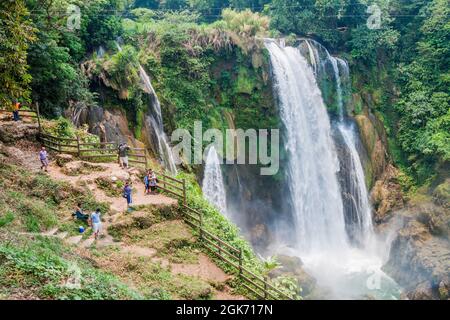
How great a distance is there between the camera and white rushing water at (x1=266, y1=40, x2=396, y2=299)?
24.8 metres

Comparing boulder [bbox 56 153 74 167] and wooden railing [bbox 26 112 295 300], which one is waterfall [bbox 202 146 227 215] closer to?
wooden railing [bbox 26 112 295 300]

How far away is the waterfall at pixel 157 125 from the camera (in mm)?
19047

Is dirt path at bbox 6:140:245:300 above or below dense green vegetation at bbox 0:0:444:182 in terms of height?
below

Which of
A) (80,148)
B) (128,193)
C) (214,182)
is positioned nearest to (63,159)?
(80,148)

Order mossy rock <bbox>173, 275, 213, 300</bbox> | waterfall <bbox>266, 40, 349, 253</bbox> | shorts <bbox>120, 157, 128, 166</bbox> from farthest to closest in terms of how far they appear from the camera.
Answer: waterfall <bbox>266, 40, 349, 253</bbox>, shorts <bbox>120, 157, 128, 166</bbox>, mossy rock <bbox>173, 275, 213, 300</bbox>

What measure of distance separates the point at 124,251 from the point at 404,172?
22.5 metres

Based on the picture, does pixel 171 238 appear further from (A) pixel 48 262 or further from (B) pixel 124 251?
(A) pixel 48 262

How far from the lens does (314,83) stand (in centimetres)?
2631

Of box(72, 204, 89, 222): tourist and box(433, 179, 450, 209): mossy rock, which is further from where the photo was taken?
box(433, 179, 450, 209): mossy rock

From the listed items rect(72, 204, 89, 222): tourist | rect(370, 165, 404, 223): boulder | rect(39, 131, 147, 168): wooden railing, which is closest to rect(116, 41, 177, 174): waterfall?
rect(39, 131, 147, 168): wooden railing

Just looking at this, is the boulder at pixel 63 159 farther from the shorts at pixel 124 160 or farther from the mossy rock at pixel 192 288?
the mossy rock at pixel 192 288

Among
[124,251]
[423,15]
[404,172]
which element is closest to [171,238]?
[124,251]

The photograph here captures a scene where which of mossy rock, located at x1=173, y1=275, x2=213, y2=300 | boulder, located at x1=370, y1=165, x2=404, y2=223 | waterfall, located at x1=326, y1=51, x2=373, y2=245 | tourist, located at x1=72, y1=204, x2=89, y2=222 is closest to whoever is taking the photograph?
mossy rock, located at x1=173, y1=275, x2=213, y2=300

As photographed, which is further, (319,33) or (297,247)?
(319,33)
